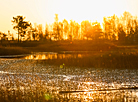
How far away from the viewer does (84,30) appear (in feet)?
445

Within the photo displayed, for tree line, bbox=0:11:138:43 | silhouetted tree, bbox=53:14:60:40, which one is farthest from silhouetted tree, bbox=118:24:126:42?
silhouetted tree, bbox=53:14:60:40

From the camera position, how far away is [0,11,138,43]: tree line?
10600cm

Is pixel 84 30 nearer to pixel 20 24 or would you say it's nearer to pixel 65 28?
pixel 65 28

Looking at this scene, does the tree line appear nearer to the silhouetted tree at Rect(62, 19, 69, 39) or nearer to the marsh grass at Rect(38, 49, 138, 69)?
the silhouetted tree at Rect(62, 19, 69, 39)

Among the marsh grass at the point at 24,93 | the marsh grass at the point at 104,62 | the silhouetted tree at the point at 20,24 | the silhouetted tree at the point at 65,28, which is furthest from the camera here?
the silhouetted tree at the point at 65,28

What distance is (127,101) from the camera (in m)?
12.3

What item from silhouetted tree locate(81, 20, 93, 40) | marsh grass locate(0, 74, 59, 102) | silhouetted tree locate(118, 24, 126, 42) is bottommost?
marsh grass locate(0, 74, 59, 102)

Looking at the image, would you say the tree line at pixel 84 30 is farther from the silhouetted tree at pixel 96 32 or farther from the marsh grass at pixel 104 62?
the marsh grass at pixel 104 62

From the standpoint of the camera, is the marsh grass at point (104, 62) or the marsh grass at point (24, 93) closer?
the marsh grass at point (24, 93)

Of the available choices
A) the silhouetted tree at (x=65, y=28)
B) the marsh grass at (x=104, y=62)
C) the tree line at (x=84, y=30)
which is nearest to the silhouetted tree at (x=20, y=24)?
the tree line at (x=84, y=30)

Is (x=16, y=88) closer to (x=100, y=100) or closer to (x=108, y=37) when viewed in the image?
(x=100, y=100)

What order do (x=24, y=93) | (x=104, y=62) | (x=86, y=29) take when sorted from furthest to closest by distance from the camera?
(x=86, y=29), (x=104, y=62), (x=24, y=93)

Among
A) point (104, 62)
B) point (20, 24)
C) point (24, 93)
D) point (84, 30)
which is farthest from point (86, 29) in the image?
point (24, 93)

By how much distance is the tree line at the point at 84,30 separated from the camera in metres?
106
